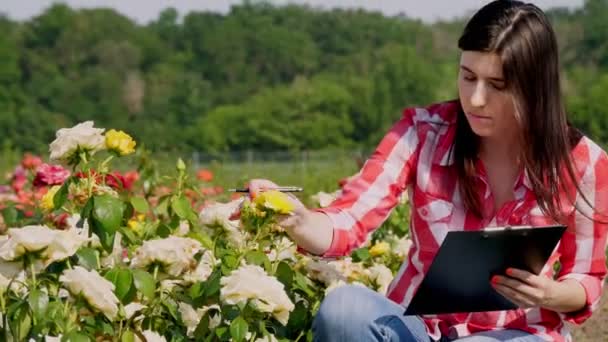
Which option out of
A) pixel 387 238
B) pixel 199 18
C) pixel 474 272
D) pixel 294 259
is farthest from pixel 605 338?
pixel 199 18

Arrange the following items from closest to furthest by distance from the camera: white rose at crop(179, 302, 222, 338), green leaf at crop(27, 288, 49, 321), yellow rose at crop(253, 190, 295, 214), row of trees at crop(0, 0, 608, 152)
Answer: green leaf at crop(27, 288, 49, 321), yellow rose at crop(253, 190, 295, 214), white rose at crop(179, 302, 222, 338), row of trees at crop(0, 0, 608, 152)

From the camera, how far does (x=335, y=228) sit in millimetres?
2389

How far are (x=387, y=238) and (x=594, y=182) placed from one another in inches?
56.6

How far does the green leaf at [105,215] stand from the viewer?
2.36 meters

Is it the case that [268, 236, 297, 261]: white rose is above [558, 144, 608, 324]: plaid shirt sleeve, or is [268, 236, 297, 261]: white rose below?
below

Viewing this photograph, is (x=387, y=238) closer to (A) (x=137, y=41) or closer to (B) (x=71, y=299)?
(B) (x=71, y=299)

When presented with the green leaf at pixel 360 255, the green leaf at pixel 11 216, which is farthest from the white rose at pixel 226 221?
the green leaf at pixel 11 216

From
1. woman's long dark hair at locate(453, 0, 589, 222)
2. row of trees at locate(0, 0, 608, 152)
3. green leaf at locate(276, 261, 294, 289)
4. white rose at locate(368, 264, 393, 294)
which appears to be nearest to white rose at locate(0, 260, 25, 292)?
green leaf at locate(276, 261, 294, 289)

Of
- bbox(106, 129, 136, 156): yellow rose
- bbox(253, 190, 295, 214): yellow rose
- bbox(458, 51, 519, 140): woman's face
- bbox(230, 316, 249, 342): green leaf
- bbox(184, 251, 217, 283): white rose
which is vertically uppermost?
bbox(458, 51, 519, 140): woman's face

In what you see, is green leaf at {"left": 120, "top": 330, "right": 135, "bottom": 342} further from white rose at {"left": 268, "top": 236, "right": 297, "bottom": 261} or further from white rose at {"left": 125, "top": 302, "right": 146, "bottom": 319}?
white rose at {"left": 268, "top": 236, "right": 297, "bottom": 261}

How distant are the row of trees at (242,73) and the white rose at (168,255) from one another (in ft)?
120

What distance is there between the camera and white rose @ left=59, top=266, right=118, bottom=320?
2.22 m

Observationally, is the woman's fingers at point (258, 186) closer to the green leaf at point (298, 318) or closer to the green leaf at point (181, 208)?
the green leaf at point (298, 318)

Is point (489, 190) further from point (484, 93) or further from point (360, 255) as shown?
point (360, 255)
